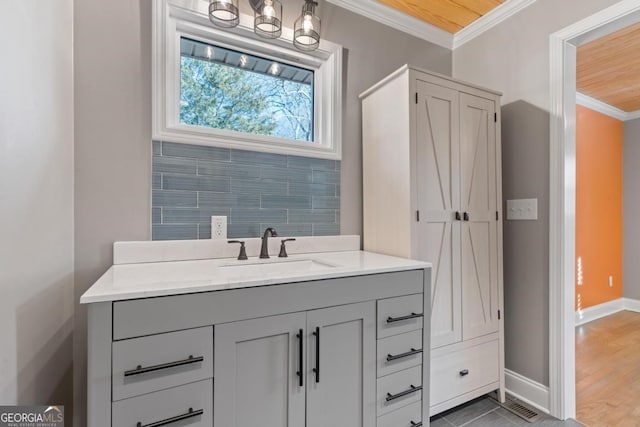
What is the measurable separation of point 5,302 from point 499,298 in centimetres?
231

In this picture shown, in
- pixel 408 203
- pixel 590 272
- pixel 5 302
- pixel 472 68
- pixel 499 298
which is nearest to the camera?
pixel 5 302

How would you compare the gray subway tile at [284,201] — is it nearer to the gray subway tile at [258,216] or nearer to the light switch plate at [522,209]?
the gray subway tile at [258,216]

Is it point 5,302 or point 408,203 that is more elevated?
point 408,203

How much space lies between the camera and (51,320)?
1.16m

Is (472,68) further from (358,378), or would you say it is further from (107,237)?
(107,237)

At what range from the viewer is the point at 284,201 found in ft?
5.95

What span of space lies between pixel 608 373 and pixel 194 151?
3262 mm

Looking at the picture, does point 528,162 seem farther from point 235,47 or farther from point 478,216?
point 235,47

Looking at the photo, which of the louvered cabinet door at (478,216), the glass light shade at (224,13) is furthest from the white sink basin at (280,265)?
the glass light shade at (224,13)

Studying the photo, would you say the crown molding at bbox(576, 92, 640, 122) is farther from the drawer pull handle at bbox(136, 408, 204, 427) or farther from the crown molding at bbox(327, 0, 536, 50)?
the drawer pull handle at bbox(136, 408, 204, 427)

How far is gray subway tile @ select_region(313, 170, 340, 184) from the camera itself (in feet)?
6.28

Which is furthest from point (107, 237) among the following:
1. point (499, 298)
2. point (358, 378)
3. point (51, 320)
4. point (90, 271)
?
point (499, 298)

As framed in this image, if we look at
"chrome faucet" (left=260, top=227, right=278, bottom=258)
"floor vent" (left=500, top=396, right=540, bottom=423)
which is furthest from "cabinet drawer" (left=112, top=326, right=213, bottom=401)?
"floor vent" (left=500, top=396, right=540, bottom=423)

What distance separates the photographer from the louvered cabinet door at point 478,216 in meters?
1.81
